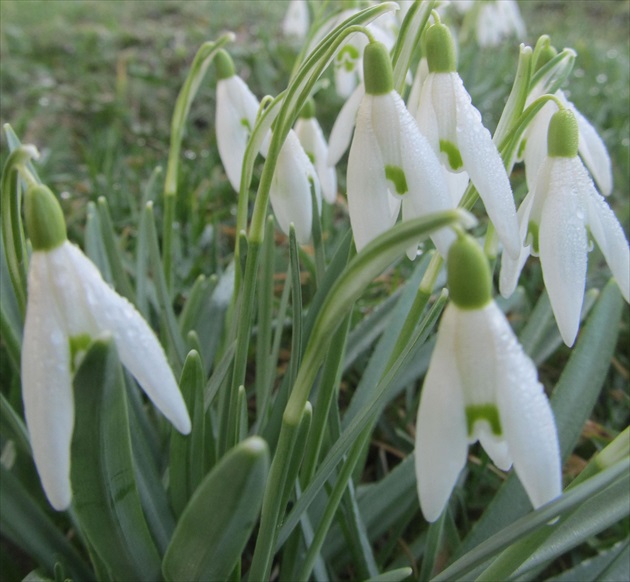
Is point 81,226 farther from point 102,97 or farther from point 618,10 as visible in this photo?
point 618,10

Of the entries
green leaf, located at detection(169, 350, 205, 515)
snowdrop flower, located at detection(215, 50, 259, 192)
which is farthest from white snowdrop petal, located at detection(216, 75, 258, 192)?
green leaf, located at detection(169, 350, 205, 515)

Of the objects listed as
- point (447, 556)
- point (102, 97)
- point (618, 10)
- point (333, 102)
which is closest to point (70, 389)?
point (447, 556)

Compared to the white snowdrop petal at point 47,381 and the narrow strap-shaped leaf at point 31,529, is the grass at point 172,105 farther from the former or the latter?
the white snowdrop petal at point 47,381

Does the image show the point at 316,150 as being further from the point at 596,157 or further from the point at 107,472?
the point at 107,472

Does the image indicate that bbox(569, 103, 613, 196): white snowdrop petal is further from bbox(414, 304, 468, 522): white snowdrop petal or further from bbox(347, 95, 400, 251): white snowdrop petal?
bbox(414, 304, 468, 522): white snowdrop petal

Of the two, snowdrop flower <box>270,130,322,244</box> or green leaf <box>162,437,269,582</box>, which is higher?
snowdrop flower <box>270,130,322,244</box>

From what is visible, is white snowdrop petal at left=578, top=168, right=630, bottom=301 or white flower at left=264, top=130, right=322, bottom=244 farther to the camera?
white flower at left=264, top=130, right=322, bottom=244

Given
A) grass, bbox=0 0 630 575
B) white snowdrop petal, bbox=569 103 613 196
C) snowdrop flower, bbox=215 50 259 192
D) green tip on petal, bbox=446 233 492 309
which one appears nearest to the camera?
green tip on petal, bbox=446 233 492 309
